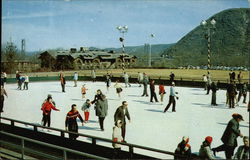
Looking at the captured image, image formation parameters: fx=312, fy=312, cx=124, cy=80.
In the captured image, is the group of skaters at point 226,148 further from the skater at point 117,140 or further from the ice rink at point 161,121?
the skater at point 117,140

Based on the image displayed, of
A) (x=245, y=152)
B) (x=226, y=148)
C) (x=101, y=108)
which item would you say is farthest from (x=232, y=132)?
(x=101, y=108)

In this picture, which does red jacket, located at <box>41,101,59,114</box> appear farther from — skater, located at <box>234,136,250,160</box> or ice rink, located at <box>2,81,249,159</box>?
skater, located at <box>234,136,250,160</box>

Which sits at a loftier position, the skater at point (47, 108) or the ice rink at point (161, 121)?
the skater at point (47, 108)

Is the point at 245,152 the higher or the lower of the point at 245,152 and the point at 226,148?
the higher

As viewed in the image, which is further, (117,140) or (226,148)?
(117,140)

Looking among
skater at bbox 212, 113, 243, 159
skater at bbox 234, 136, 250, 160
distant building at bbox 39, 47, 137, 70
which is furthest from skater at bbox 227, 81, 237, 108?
distant building at bbox 39, 47, 137, 70

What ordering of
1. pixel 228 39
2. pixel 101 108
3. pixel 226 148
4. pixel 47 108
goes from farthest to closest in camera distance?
pixel 228 39
pixel 47 108
pixel 101 108
pixel 226 148

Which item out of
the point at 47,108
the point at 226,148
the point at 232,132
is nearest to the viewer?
the point at 232,132

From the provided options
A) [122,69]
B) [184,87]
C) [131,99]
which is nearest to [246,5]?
[122,69]

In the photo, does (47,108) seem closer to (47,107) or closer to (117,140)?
(47,107)

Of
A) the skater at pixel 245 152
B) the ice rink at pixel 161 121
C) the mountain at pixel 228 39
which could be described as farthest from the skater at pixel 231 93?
the skater at pixel 245 152

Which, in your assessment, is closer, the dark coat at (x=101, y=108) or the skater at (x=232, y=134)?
the skater at (x=232, y=134)

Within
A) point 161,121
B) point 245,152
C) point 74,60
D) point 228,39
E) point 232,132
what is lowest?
point 161,121

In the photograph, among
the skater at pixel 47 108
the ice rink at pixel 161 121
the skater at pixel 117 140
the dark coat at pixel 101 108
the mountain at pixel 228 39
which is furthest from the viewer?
the skater at pixel 47 108
